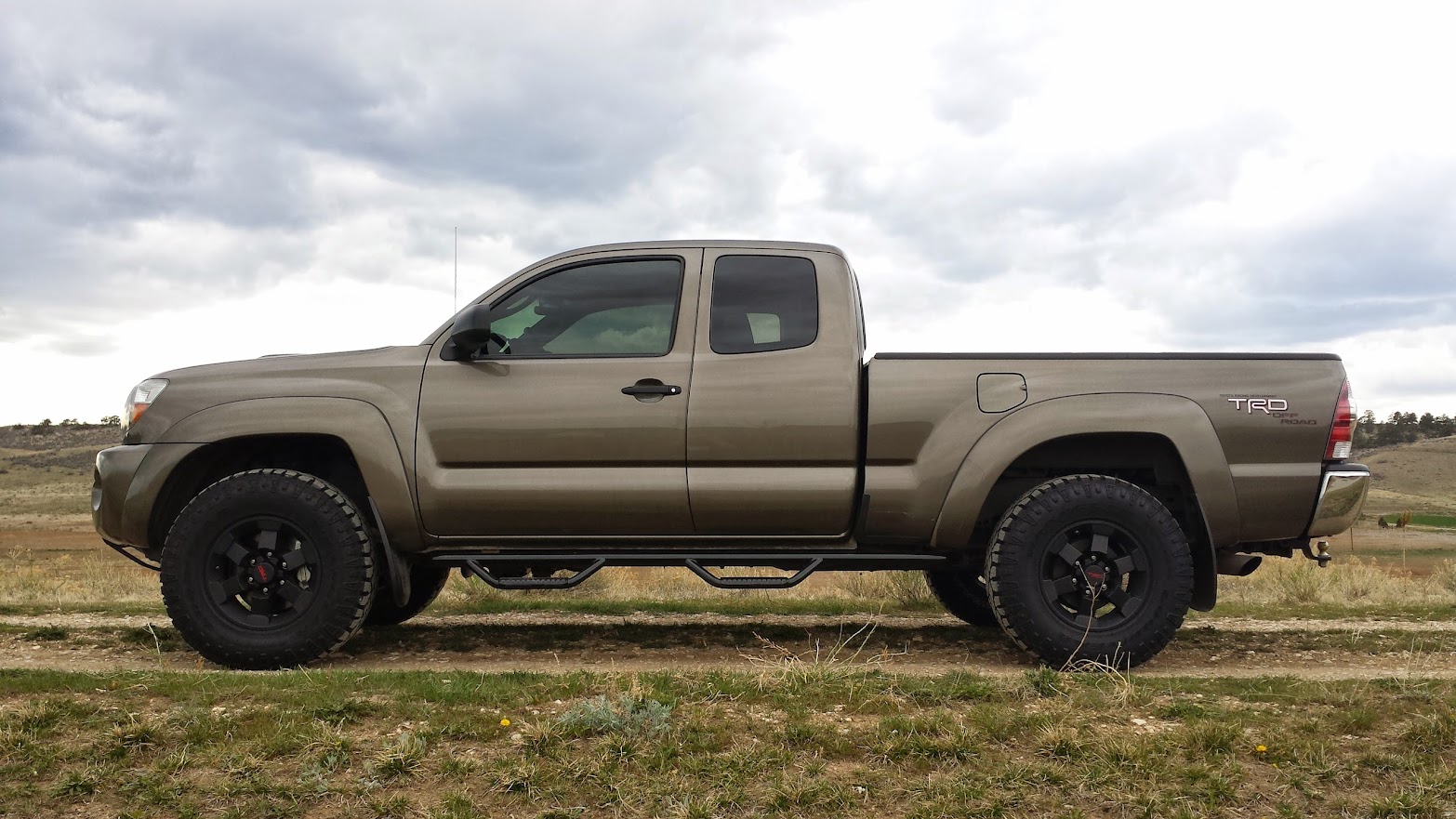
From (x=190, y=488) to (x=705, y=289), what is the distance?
9.69ft

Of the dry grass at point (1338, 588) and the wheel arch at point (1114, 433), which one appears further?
the dry grass at point (1338, 588)

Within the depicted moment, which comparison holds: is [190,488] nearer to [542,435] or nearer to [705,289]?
[542,435]

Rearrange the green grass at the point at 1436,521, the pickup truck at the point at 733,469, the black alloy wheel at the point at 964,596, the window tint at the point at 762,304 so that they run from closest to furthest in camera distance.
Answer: the pickup truck at the point at 733,469 < the window tint at the point at 762,304 < the black alloy wheel at the point at 964,596 < the green grass at the point at 1436,521

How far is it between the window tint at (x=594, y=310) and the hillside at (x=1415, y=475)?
47538mm

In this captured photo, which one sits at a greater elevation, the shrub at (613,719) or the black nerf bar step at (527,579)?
the black nerf bar step at (527,579)

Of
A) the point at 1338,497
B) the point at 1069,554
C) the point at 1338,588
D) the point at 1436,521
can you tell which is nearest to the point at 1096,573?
the point at 1069,554

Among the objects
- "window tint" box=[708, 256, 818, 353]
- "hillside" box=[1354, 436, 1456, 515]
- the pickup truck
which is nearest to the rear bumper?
the pickup truck

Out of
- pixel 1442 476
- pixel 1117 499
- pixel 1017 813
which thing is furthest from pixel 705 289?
pixel 1442 476

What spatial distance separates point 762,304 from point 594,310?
0.89 m

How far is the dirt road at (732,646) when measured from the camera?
535 cm

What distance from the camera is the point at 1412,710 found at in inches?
162

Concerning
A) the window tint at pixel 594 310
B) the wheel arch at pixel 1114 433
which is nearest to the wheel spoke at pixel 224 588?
the window tint at pixel 594 310

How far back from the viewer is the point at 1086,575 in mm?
5055

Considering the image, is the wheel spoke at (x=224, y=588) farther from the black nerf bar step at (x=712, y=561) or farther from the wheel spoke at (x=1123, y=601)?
the wheel spoke at (x=1123, y=601)
